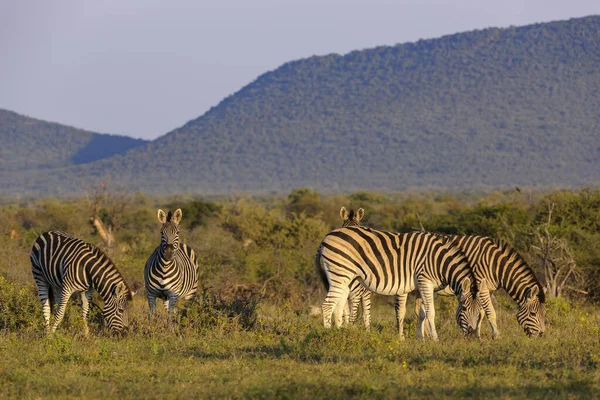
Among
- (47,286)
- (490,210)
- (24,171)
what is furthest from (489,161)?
(47,286)

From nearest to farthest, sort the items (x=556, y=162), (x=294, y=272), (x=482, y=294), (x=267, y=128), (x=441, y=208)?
(x=482, y=294)
(x=294, y=272)
(x=441, y=208)
(x=556, y=162)
(x=267, y=128)

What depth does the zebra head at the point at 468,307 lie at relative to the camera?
12.5 m

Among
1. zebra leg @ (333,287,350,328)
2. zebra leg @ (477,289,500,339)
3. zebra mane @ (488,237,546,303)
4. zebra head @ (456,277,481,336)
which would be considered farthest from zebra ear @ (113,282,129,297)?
zebra mane @ (488,237,546,303)

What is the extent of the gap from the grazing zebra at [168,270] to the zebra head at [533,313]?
505cm

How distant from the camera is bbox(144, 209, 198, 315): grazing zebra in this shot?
13172 mm

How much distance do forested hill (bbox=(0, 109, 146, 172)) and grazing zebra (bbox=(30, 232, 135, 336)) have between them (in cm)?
14391

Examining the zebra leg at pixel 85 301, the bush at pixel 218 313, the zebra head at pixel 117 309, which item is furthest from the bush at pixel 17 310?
the bush at pixel 218 313

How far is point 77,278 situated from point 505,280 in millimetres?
6289

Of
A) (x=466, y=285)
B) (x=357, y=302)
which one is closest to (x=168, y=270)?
(x=357, y=302)

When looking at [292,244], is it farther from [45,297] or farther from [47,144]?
[47,144]

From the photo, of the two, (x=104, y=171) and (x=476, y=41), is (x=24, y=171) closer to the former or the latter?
(x=104, y=171)

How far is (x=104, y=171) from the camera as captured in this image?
138 metres

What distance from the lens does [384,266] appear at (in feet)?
42.2

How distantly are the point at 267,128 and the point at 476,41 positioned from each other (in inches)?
1785
